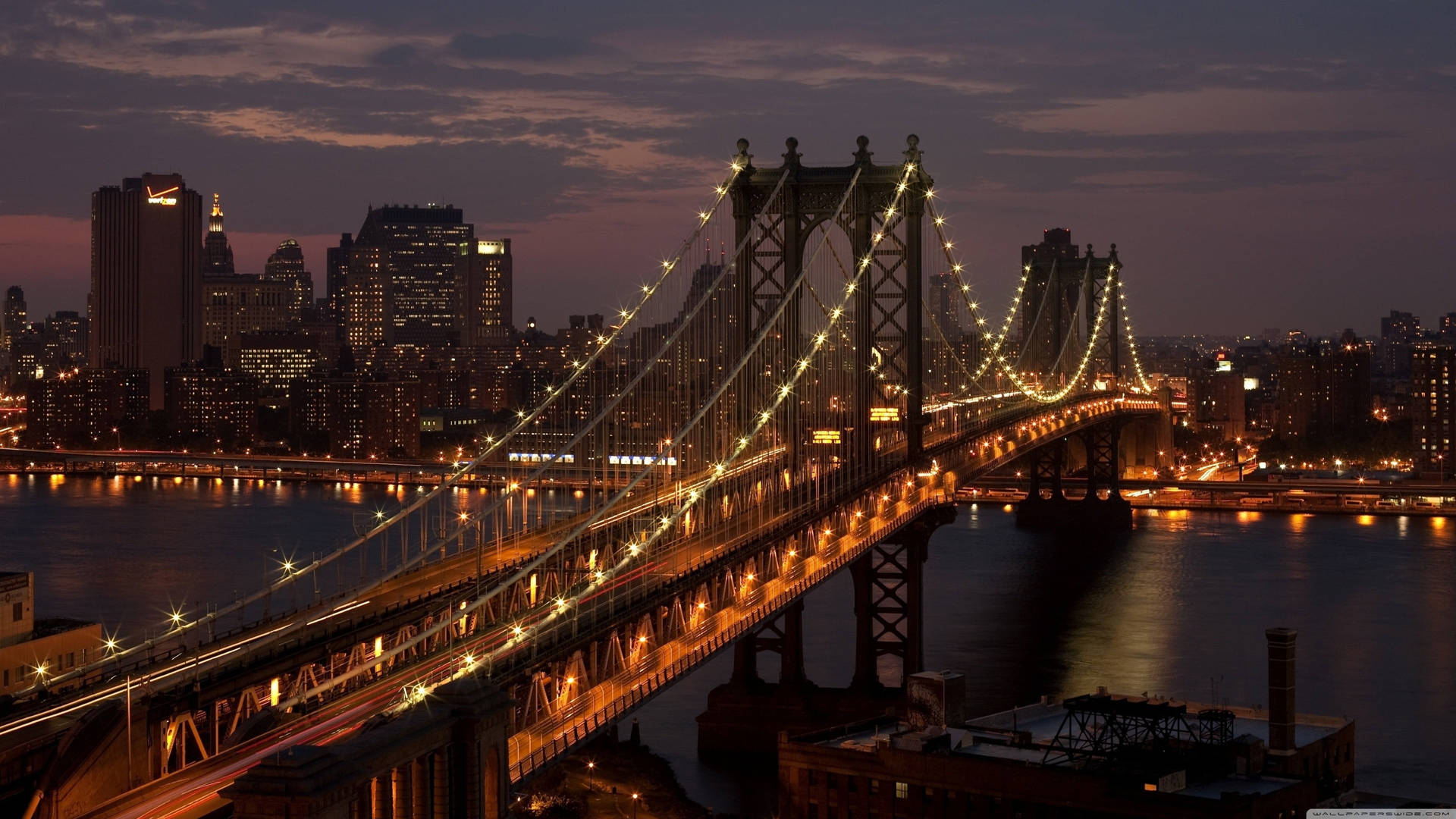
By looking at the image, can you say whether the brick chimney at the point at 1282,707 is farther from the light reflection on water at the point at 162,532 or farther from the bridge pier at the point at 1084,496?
the bridge pier at the point at 1084,496

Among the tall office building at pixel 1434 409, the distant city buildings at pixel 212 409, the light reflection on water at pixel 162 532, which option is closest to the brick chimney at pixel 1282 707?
the light reflection on water at pixel 162 532

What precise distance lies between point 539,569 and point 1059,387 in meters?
47.3

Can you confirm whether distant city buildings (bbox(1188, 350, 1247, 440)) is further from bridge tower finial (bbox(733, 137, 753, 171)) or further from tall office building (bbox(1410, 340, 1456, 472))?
bridge tower finial (bbox(733, 137, 753, 171))

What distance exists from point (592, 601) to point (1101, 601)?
26.0 m

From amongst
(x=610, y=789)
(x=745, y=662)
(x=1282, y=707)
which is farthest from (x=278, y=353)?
(x=1282, y=707)

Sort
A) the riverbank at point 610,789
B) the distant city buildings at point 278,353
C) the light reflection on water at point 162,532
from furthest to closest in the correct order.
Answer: the distant city buildings at point 278,353
the light reflection on water at point 162,532
the riverbank at point 610,789

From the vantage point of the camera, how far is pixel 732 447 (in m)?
33.2

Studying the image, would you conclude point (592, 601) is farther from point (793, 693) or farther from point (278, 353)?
point (278, 353)

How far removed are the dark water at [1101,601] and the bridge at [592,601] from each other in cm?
220

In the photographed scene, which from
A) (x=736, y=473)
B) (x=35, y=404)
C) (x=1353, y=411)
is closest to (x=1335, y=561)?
(x=736, y=473)

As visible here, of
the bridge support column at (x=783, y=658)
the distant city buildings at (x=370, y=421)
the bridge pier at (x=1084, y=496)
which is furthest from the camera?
the distant city buildings at (x=370, y=421)

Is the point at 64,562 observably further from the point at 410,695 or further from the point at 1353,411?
the point at 1353,411

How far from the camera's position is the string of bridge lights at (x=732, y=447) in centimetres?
2123

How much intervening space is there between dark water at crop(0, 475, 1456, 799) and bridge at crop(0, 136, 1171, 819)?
2198 mm
